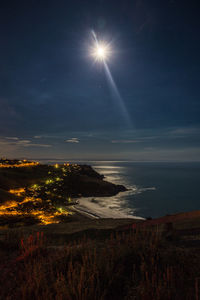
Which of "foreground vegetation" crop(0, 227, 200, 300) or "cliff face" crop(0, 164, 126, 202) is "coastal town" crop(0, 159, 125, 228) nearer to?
"cliff face" crop(0, 164, 126, 202)

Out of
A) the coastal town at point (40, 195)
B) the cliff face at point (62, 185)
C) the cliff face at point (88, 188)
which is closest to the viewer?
the coastal town at point (40, 195)

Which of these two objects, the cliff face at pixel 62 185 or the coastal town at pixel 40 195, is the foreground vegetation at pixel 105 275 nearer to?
the coastal town at pixel 40 195

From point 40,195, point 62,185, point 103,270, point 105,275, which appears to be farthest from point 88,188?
point 105,275

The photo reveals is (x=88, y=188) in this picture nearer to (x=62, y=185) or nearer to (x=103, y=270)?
(x=62, y=185)

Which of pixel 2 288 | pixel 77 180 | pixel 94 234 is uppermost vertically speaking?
pixel 2 288

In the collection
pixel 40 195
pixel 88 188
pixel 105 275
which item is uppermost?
pixel 105 275

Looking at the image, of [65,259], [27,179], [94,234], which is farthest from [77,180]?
[65,259]

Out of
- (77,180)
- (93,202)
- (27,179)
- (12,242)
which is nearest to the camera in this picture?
(12,242)

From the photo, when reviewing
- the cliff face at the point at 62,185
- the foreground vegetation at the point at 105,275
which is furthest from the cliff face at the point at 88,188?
the foreground vegetation at the point at 105,275

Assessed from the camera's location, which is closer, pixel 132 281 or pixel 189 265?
pixel 132 281

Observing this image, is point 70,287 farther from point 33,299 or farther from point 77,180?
point 77,180

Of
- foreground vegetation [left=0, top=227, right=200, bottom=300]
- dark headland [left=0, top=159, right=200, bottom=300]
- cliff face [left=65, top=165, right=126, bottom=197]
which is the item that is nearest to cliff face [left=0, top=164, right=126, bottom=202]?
cliff face [left=65, top=165, right=126, bottom=197]
